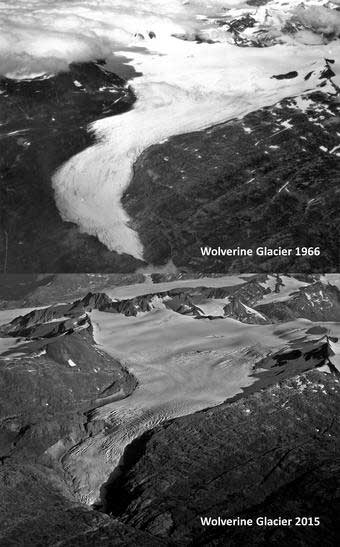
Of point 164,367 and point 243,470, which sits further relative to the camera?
point 164,367

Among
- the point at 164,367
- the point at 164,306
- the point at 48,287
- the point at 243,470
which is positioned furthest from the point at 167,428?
the point at 48,287

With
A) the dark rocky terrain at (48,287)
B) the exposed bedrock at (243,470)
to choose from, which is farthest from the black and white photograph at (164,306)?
the dark rocky terrain at (48,287)

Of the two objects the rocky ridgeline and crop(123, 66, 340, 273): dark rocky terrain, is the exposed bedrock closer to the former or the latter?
crop(123, 66, 340, 273): dark rocky terrain

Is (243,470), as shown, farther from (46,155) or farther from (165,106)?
(165,106)

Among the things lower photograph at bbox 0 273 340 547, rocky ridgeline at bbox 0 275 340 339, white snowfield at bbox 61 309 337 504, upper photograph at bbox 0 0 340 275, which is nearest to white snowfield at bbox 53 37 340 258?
upper photograph at bbox 0 0 340 275

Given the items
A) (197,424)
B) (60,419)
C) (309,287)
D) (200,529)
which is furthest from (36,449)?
(309,287)

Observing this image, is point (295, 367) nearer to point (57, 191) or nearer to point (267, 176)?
point (267, 176)
